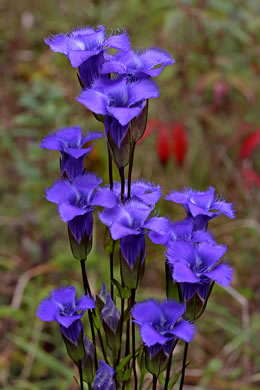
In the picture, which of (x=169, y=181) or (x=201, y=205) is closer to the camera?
(x=201, y=205)

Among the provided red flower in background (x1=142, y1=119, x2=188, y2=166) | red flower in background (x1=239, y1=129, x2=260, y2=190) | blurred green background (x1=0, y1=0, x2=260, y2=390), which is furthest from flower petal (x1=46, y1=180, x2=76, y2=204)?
red flower in background (x1=239, y1=129, x2=260, y2=190)

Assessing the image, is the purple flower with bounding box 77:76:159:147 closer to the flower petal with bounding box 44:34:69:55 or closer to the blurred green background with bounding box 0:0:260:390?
the flower petal with bounding box 44:34:69:55

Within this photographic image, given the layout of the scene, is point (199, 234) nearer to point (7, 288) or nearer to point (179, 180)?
point (7, 288)

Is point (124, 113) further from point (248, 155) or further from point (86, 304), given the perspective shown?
point (248, 155)

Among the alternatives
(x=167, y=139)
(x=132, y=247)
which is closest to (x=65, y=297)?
(x=132, y=247)

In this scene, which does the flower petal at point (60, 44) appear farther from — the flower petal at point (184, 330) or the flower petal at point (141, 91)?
the flower petal at point (184, 330)

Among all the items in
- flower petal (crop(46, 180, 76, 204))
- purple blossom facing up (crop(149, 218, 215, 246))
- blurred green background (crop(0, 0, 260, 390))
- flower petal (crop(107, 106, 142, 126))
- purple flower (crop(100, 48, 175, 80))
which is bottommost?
blurred green background (crop(0, 0, 260, 390))
